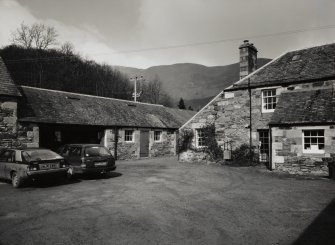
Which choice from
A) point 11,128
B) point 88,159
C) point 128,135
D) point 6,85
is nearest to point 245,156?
point 128,135

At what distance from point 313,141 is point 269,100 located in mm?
4398

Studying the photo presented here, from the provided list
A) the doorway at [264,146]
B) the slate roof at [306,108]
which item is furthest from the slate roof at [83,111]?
the slate roof at [306,108]

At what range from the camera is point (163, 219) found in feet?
23.0

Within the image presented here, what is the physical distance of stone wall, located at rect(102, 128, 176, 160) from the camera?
74.0 feet

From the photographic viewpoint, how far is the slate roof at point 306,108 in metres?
14.6

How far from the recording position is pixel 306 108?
15.6 m

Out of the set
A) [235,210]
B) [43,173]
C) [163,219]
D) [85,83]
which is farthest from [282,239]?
[85,83]

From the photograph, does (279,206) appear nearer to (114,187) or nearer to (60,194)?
(114,187)

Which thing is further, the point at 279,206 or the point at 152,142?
the point at 152,142

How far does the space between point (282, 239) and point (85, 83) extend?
49.6m

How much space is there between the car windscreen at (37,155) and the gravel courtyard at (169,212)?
47.4 inches

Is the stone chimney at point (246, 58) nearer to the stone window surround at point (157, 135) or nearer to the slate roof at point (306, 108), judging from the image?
the slate roof at point (306, 108)

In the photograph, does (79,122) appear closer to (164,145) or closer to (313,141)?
(164,145)

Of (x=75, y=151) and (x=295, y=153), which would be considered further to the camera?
(x=295, y=153)
